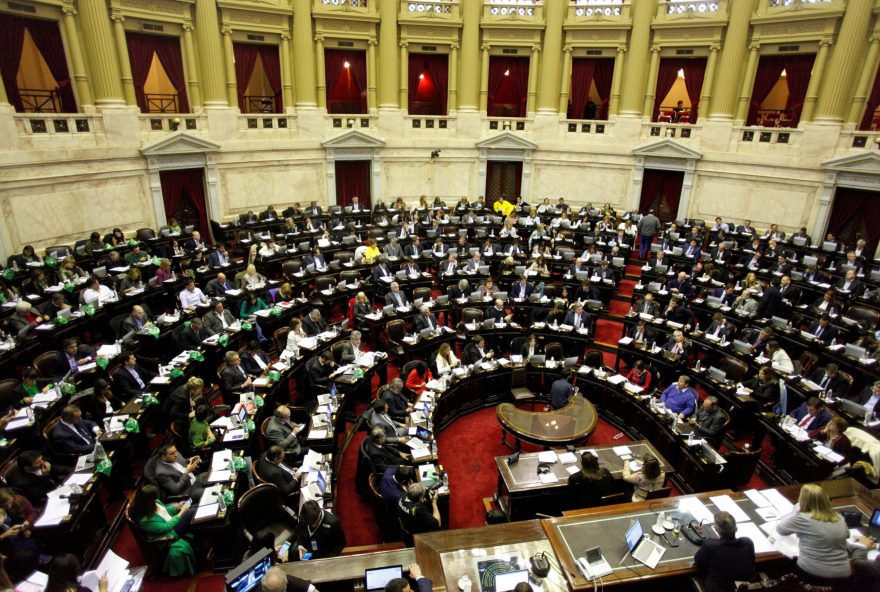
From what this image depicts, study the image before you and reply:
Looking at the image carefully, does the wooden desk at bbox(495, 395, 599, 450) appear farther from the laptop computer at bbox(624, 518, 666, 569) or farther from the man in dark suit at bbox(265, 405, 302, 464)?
the man in dark suit at bbox(265, 405, 302, 464)

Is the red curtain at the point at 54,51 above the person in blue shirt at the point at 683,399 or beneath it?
above

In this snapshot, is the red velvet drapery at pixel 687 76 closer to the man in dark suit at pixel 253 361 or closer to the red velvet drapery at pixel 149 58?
the red velvet drapery at pixel 149 58

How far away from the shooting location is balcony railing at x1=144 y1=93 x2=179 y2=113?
19.9m

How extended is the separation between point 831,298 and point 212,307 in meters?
15.2

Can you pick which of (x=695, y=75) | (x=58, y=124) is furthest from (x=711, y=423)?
(x=58, y=124)

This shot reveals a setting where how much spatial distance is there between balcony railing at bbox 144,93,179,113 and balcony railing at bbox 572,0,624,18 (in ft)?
54.0

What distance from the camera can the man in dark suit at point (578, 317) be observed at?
12660 millimetres

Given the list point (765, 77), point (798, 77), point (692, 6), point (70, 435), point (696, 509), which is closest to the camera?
point (696, 509)

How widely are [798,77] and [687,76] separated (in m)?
3.85

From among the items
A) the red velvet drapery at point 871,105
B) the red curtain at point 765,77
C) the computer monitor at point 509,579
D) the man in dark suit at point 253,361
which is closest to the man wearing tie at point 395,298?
the man in dark suit at point 253,361

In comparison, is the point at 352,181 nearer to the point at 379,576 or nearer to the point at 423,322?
the point at 423,322

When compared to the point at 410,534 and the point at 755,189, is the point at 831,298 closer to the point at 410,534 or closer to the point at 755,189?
the point at 755,189

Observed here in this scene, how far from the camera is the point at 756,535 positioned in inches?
245

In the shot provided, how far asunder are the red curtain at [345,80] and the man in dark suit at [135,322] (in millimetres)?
14589
